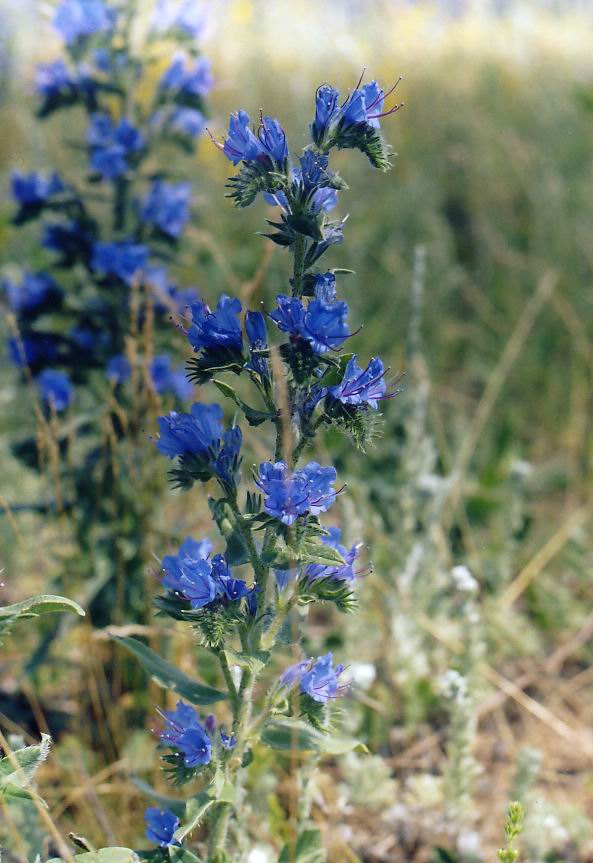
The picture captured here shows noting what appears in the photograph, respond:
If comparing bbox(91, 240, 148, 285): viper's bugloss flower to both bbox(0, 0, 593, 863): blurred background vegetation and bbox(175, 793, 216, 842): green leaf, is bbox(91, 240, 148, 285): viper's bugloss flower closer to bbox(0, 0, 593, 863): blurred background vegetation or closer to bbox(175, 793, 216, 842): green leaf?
bbox(0, 0, 593, 863): blurred background vegetation

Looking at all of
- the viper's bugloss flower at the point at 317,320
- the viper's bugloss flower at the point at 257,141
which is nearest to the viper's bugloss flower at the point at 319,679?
the viper's bugloss flower at the point at 317,320

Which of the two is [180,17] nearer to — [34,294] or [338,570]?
[34,294]

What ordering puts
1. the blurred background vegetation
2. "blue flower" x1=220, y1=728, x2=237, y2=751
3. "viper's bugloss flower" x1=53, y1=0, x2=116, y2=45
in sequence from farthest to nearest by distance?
"viper's bugloss flower" x1=53, y1=0, x2=116, y2=45, the blurred background vegetation, "blue flower" x1=220, y1=728, x2=237, y2=751

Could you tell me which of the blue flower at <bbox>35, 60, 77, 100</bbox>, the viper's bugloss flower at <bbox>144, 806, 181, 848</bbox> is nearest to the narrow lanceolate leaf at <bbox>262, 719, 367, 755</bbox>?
the viper's bugloss flower at <bbox>144, 806, 181, 848</bbox>

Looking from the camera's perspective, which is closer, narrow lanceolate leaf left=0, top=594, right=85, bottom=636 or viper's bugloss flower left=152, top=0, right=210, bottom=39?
narrow lanceolate leaf left=0, top=594, right=85, bottom=636

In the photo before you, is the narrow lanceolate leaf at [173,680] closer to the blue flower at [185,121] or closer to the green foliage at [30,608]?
the green foliage at [30,608]

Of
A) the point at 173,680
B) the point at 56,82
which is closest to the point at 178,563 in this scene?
the point at 173,680

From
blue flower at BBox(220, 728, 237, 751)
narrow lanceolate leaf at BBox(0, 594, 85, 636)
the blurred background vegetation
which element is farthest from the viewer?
the blurred background vegetation
